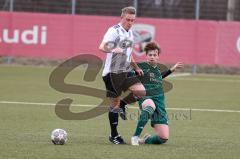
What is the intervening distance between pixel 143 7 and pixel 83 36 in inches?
99.4

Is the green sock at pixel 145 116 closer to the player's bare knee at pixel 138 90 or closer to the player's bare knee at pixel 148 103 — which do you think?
the player's bare knee at pixel 148 103

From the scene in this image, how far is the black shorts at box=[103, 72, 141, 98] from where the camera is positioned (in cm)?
998

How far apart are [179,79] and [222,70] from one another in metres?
3.66

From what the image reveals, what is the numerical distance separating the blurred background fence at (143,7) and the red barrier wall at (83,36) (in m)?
0.72

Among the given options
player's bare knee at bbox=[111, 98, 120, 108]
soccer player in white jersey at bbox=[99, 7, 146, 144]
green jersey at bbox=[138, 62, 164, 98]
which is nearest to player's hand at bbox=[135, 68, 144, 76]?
soccer player in white jersey at bbox=[99, 7, 146, 144]

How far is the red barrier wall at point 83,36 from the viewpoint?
24.1 meters

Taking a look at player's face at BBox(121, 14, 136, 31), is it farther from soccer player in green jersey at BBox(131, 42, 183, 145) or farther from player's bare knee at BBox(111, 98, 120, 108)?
player's bare knee at BBox(111, 98, 120, 108)

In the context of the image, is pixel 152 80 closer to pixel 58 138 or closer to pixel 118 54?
pixel 118 54

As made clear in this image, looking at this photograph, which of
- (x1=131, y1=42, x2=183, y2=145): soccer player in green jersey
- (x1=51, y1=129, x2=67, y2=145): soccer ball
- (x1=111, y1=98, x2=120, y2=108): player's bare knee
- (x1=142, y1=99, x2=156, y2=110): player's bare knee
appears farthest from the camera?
(x1=111, y1=98, x2=120, y2=108): player's bare knee

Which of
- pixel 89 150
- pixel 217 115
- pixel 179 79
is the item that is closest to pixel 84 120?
pixel 217 115

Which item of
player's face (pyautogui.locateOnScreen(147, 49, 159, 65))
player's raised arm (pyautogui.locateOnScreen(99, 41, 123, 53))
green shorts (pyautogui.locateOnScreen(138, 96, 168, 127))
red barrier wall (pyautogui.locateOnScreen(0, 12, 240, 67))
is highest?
player's raised arm (pyautogui.locateOnScreen(99, 41, 123, 53))

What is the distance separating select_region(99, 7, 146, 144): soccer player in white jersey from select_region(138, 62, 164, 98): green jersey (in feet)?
0.27

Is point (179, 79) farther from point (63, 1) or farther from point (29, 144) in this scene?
point (29, 144)

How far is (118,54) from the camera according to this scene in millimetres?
10070
